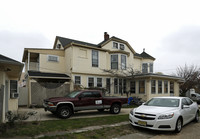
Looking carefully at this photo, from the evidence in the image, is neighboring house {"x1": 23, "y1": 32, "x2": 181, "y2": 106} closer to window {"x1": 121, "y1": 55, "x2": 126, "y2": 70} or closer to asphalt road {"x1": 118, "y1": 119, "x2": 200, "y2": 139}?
window {"x1": 121, "y1": 55, "x2": 126, "y2": 70}

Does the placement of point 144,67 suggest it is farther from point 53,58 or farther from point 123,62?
point 53,58

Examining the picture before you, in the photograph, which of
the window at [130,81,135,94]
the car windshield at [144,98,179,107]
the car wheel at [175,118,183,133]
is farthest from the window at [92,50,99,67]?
the car wheel at [175,118,183,133]

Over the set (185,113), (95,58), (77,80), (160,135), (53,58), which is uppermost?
(95,58)

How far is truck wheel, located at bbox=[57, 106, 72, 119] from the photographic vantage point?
902cm

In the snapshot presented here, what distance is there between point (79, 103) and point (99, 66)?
1018 cm

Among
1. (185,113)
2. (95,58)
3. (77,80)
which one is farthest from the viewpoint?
(95,58)

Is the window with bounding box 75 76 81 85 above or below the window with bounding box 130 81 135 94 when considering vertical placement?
above

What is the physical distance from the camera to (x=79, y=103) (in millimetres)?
9852

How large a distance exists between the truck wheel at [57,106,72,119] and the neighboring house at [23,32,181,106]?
24.9 ft

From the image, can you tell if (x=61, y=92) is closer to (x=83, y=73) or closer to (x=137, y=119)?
(x=83, y=73)

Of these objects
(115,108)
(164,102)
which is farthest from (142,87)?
(164,102)

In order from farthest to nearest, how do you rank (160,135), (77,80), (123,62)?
1. (123,62)
2. (77,80)
3. (160,135)

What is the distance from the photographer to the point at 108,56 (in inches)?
820

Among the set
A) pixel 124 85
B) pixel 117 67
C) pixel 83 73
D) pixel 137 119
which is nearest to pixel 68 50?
pixel 83 73
